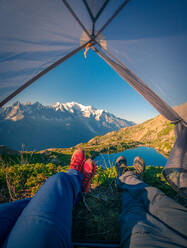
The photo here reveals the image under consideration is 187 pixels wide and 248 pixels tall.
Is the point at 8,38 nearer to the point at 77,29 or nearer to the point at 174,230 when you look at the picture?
the point at 77,29

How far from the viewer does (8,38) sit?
1.29 m

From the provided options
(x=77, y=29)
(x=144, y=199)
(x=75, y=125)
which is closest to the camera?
(x=144, y=199)

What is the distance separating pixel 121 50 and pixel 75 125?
564ft

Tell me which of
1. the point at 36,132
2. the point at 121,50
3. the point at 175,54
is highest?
the point at 36,132

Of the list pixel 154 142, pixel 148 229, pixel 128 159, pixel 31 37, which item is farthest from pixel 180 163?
pixel 154 142

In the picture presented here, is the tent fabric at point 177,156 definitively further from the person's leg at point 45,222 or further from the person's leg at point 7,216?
the person's leg at point 7,216

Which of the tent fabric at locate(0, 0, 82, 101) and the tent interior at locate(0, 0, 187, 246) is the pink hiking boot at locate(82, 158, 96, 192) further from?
the tent fabric at locate(0, 0, 82, 101)

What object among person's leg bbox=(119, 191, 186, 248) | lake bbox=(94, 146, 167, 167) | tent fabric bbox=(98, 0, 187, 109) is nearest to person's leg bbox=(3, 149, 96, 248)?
person's leg bbox=(119, 191, 186, 248)

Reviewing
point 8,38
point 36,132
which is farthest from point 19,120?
point 8,38

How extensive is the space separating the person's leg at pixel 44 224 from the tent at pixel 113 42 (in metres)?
1.61

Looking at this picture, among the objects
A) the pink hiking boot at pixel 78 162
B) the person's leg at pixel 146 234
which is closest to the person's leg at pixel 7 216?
the person's leg at pixel 146 234

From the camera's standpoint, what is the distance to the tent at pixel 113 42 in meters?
1.18

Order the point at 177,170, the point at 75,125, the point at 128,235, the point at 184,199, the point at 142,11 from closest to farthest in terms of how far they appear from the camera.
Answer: the point at 128,235 < the point at 142,11 < the point at 184,199 < the point at 177,170 < the point at 75,125

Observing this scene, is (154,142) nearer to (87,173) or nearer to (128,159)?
(128,159)
